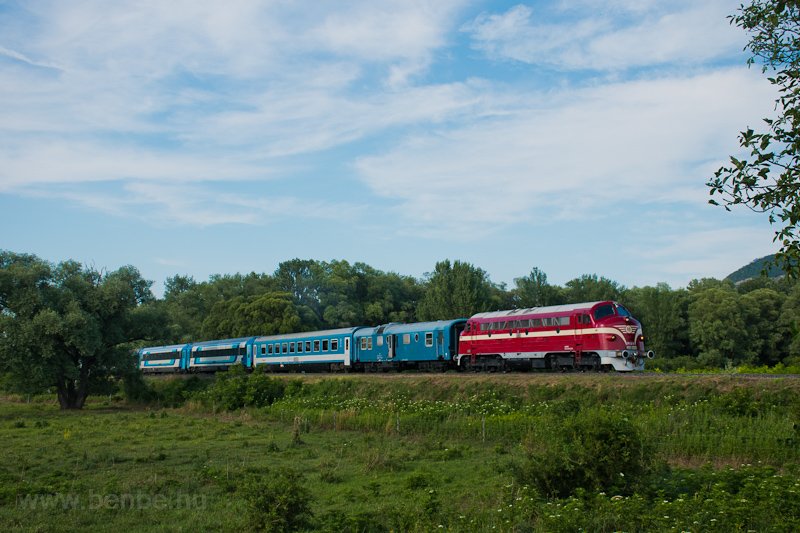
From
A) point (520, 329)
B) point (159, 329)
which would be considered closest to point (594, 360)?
point (520, 329)

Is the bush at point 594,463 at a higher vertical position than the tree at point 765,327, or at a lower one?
lower

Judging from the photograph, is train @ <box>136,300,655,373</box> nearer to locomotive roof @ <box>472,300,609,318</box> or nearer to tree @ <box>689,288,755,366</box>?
locomotive roof @ <box>472,300,609,318</box>

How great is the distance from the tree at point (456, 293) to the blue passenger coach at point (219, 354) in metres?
23.3

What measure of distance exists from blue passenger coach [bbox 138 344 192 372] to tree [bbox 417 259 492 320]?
26.7 metres

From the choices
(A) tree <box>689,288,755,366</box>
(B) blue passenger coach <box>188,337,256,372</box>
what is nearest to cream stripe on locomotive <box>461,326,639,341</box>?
(B) blue passenger coach <box>188,337,256,372</box>

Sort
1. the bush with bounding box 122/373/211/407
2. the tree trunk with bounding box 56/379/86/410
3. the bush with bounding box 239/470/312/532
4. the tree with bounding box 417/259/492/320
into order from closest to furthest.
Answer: the bush with bounding box 239/470/312/532 → the tree trunk with bounding box 56/379/86/410 → the bush with bounding box 122/373/211/407 → the tree with bounding box 417/259/492/320

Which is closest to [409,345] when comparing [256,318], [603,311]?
[603,311]

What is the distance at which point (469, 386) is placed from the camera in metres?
31.6

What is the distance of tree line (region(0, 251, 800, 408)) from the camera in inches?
1662

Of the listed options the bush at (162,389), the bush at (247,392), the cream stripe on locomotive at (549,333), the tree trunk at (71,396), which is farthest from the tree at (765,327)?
the tree trunk at (71,396)

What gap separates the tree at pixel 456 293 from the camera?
72.9 metres

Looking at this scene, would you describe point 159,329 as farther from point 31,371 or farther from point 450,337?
point 450,337

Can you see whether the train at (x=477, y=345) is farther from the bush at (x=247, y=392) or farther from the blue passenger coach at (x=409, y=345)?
the bush at (x=247, y=392)

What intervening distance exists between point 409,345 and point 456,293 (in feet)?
104
